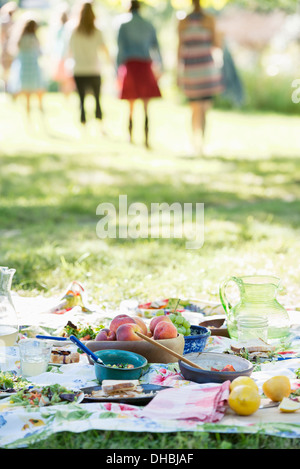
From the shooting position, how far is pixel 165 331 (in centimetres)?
337

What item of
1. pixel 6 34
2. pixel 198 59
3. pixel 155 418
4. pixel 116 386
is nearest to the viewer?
pixel 155 418

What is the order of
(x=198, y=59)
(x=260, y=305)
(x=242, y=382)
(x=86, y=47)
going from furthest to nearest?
(x=86, y=47) < (x=198, y=59) < (x=260, y=305) < (x=242, y=382)

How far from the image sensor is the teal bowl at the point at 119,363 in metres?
3.11

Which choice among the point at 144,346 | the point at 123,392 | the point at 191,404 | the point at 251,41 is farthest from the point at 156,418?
the point at 251,41

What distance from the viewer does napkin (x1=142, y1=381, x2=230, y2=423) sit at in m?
2.79

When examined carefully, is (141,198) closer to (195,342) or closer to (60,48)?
(195,342)

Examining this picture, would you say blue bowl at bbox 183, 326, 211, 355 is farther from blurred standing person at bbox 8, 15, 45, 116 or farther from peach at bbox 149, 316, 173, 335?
blurred standing person at bbox 8, 15, 45, 116

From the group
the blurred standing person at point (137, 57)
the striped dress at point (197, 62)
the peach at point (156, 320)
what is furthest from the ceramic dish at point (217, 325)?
the blurred standing person at point (137, 57)

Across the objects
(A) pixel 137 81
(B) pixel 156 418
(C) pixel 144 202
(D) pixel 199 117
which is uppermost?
(A) pixel 137 81

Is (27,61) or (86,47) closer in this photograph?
(86,47)

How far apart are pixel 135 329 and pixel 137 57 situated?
24.7 ft

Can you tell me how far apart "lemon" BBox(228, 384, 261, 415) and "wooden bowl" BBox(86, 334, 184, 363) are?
0.55m

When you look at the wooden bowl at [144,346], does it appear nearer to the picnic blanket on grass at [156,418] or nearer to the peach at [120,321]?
the peach at [120,321]

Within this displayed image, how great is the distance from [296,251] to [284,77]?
45.8 feet
